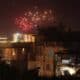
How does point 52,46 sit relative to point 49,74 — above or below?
above

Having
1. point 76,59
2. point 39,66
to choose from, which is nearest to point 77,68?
point 76,59

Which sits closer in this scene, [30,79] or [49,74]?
[30,79]

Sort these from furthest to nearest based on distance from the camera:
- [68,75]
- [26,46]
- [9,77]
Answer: [26,46]
[68,75]
[9,77]

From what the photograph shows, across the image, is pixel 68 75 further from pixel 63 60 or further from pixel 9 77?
pixel 9 77

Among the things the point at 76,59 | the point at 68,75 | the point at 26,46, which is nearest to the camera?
the point at 68,75

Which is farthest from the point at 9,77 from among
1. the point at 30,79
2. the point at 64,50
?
the point at 64,50

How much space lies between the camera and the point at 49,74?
38.4 feet

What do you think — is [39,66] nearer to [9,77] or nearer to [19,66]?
[19,66]

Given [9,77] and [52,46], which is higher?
[52,46]

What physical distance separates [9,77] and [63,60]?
217 cm

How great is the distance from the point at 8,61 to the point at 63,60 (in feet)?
6.19

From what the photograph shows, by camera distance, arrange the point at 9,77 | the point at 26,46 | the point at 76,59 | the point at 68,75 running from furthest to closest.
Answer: the point at 26,46 → the point at 76,59 → the point at 68,75 → the point at 9,77

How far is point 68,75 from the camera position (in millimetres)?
11047

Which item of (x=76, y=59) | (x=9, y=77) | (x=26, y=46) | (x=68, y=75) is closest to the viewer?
(x=9, y=77)
